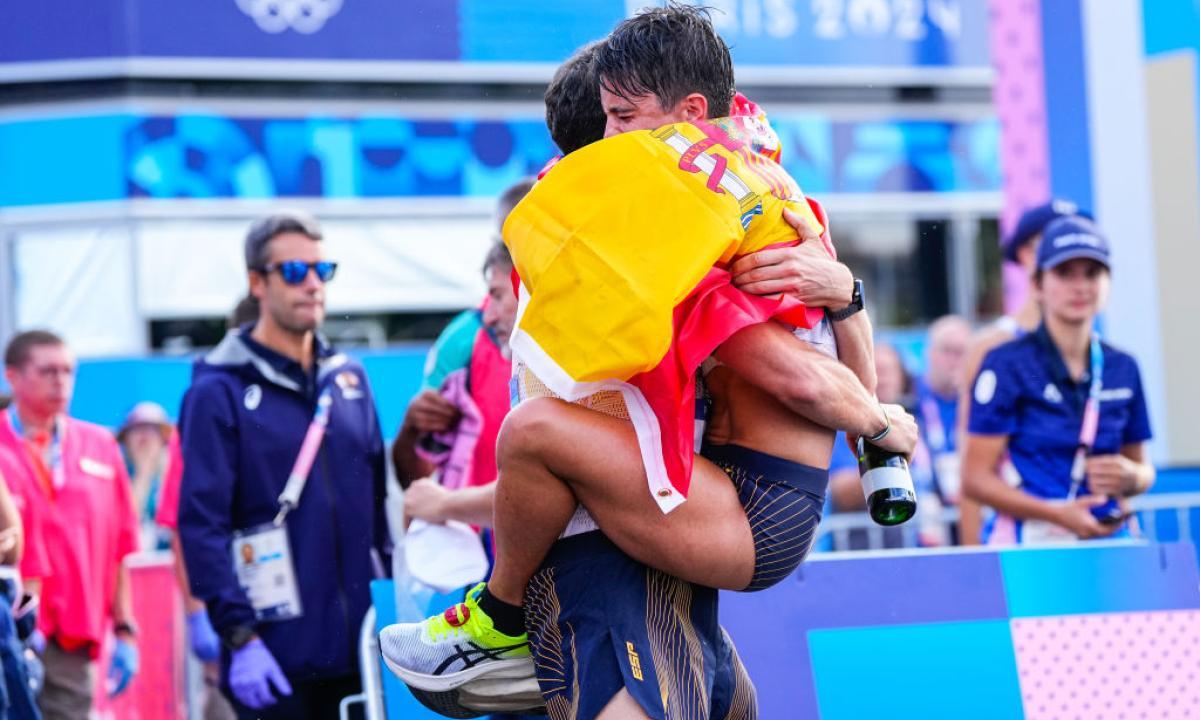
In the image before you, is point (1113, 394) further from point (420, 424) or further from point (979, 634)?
point (420, 424)

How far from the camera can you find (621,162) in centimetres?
265

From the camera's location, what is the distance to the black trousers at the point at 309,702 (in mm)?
4980

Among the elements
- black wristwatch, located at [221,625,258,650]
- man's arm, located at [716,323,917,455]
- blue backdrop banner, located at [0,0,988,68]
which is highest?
blue backdrop banner, located at [0,0,988,68]

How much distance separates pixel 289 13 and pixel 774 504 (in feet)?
28.9

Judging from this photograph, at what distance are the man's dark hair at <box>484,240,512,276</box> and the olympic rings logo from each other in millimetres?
6975

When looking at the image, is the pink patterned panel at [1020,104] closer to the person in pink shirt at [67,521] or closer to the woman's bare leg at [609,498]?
the person in pink shirt at [67,521]

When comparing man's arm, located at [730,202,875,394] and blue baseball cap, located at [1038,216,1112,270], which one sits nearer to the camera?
man's arm, located at [730,202,875,394]

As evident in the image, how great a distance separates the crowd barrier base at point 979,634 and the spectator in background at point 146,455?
5883mm

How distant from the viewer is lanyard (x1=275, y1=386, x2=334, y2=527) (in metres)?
5.04

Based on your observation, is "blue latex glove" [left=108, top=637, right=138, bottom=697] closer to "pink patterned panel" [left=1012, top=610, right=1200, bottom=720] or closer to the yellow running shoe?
the yellow running shoe

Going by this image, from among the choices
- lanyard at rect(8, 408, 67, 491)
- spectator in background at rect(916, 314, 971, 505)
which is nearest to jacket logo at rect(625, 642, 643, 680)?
lanyard at rect(8, 408, 67, 491)

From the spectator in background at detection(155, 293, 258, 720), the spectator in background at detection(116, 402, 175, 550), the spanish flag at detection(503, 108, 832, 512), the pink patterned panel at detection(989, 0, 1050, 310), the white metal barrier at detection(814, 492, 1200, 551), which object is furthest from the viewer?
the pink patterned panel at detection(989, 0, 1050, 310)

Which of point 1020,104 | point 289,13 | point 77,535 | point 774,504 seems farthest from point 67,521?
point 1020,104

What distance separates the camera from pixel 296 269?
17.1 feet
